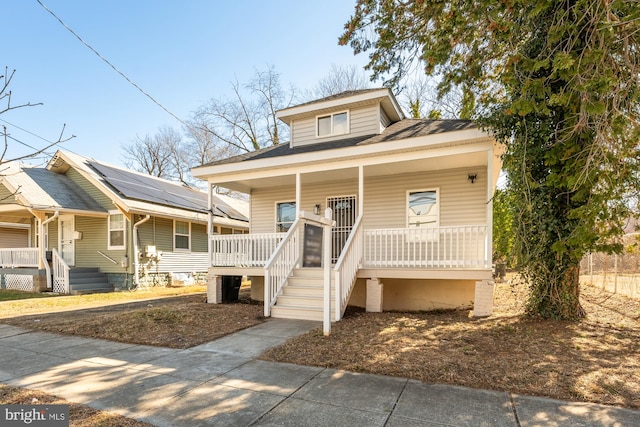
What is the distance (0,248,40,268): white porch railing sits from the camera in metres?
12.5

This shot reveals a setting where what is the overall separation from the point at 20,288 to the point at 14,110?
12860 mm

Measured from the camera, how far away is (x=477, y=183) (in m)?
8.09

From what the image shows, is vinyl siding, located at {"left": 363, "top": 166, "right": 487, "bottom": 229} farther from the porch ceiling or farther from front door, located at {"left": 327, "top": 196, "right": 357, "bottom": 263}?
front door, located at {"left": 327, "top": 196, "right": 357, "bottom": 263}

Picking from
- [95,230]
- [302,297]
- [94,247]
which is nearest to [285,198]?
[302,297]

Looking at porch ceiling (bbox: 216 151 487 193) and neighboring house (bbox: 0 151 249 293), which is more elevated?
porch ceiling (bbox: 216 151 487 193)

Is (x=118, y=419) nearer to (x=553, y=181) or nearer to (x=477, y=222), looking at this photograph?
(x=553, y=181)

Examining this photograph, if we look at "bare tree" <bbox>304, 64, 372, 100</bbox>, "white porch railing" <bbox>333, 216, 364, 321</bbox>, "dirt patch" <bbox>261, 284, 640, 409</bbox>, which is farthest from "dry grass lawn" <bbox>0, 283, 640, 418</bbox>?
"bare tree" <bbox>304, 64, 372, 100</bbox>

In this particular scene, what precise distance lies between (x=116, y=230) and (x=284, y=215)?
Result: 280 inches

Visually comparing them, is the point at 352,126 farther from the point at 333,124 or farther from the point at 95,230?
the point at 95,230

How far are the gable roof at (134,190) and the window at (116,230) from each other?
95 cm

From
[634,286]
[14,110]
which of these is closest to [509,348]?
[14,110]

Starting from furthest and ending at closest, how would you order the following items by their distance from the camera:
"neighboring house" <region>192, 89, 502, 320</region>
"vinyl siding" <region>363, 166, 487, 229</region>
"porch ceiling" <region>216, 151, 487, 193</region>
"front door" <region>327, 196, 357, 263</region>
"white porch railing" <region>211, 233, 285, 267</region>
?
1. "front door" <region>327, 196, 357, 263</region>
2. "white porch railing" <region>211, 233, 285, 267</region>
3. "vinyl siding" <region>363, 166, 487, 229</region>
4. "porch ceiling" <region>216, 151, 487, 193</region>
5. "neighboring house" <region>192, 89, 502, 320</region>

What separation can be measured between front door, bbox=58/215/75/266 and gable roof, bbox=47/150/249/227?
2.12m

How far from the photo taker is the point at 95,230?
13.1m
